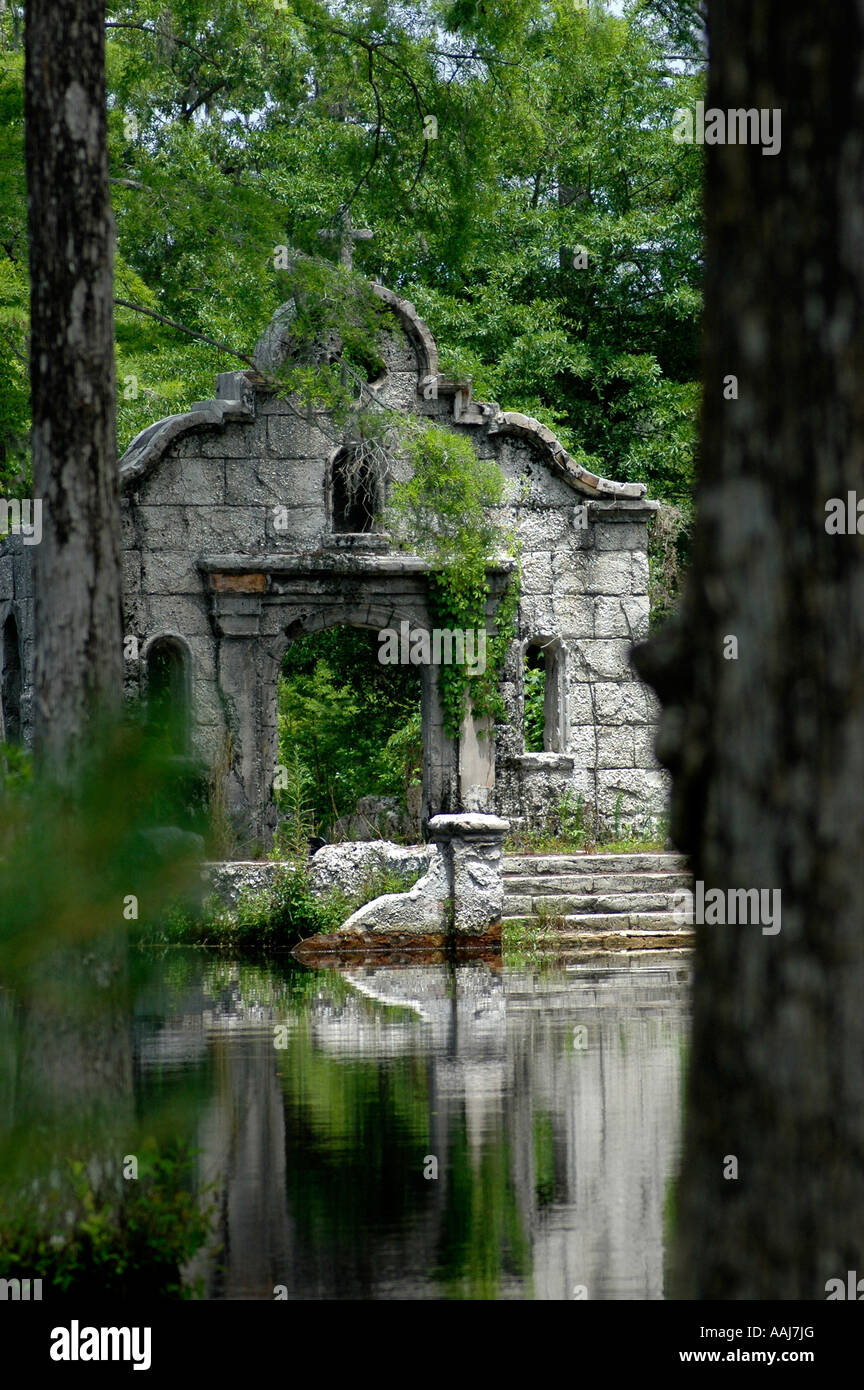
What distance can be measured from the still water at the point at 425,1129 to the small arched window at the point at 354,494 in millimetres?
6941

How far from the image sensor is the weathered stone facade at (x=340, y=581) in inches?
742

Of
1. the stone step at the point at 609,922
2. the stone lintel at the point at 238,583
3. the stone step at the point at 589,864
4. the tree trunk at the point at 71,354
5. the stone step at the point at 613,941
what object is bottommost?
the stone step at the point at 613,941

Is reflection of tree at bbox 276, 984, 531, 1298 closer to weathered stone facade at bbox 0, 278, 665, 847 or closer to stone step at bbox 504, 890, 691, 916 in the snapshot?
stone step at bbox 504, 890, 691, 916

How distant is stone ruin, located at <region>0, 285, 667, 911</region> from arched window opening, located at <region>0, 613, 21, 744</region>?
75 centimetres

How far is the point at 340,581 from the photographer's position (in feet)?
62.5

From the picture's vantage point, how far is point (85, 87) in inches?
218

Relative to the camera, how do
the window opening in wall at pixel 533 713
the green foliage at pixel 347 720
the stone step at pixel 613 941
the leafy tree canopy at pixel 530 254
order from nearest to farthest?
1. the stone step at pixel 613 941
2. the leafy tree canopy at pixel 530 254
3. the window opening in wall at pixel 533 713
4. the green foliage at pixel 347 720

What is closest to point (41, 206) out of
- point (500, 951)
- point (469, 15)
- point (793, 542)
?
point (793, 542)

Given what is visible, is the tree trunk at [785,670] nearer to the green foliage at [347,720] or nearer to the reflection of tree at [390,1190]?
the reflection of tree at [390,1190]

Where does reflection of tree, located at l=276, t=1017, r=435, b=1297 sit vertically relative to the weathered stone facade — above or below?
below

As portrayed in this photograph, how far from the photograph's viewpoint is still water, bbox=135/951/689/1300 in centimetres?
574

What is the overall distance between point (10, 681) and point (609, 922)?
8098 millimetres

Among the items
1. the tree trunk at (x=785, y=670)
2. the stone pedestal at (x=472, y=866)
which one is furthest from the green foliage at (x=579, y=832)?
the tree trunk at (x=785, y=670)

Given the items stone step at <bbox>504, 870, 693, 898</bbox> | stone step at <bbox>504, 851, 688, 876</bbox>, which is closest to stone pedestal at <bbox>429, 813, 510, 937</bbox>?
stone step at <bbox>504, 870, 693, 898</bbox>
